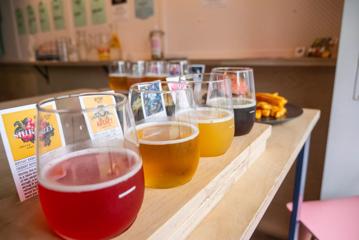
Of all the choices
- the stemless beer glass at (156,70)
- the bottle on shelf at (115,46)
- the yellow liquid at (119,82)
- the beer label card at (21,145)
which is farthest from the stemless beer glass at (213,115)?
the bottle on shelf at (115,46)

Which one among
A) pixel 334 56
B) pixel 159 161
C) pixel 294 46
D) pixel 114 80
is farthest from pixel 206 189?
pixel 294 46

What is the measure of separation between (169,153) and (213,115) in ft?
0.56

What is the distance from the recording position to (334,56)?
1.25 meters

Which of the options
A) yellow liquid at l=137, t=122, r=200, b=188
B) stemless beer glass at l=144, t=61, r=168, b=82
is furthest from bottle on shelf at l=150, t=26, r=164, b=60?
yellow liquid at l=137, t=122, r=200, b=188

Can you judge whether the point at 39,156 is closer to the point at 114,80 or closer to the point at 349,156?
the point at 114,80

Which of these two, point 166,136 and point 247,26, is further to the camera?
point 247,26

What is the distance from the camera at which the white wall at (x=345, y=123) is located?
1.03 metres

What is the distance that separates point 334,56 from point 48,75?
267 cm

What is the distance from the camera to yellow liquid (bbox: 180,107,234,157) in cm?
45

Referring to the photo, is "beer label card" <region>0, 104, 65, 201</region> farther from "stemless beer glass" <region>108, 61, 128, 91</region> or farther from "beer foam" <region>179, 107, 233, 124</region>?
"stemless beer glass" <region>108, 61, 128, 91</region>

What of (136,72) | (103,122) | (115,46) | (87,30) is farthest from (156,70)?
(87,30)

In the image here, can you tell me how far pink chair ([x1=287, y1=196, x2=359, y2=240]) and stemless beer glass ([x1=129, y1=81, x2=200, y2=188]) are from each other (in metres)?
0.69

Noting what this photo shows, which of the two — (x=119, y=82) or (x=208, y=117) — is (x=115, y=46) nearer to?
(x=119, y=82)

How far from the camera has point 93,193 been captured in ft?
0.82
